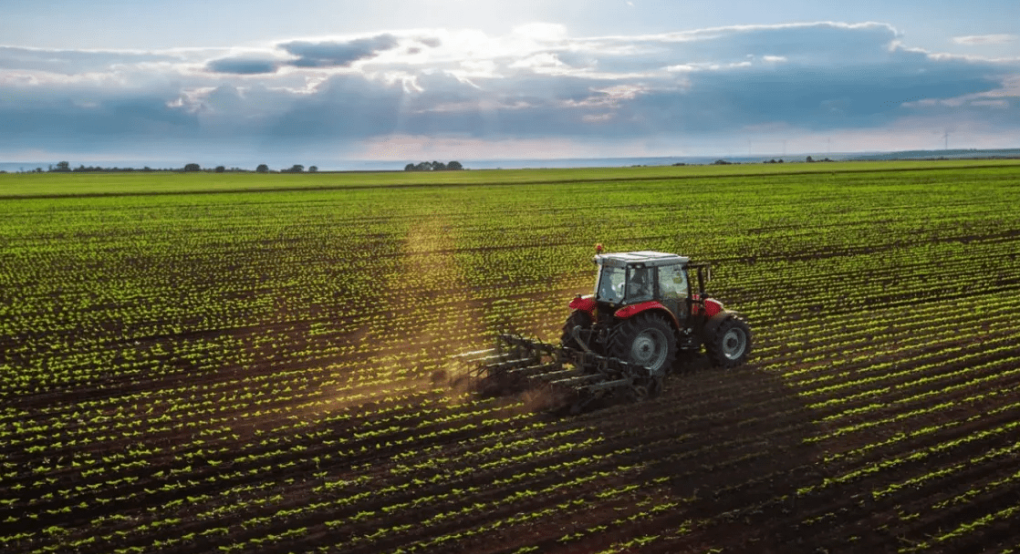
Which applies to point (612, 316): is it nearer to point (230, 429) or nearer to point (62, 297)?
point (230, 429)

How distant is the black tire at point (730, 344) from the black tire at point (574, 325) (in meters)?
2.12

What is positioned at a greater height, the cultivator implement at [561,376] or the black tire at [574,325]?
the black tire at [574,325]

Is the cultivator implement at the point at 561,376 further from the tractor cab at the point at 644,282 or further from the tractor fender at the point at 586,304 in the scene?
the tractor cab at the point at 644,282

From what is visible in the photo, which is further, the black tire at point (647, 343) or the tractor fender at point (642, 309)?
the tractor fender at point (642, 309)

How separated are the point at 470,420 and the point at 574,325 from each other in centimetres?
292

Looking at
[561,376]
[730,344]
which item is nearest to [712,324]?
[730,344]

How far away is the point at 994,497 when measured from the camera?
9.55 m

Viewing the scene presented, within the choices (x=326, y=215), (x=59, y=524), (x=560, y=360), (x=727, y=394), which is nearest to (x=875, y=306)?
(x=727, y=394)

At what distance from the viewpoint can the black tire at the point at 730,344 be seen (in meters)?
14.1

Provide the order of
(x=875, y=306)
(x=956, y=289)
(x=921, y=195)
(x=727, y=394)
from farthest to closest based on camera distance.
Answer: (x=921, y=195) → (x=956, y=289) → (x=875, y=306) → (x=727, y=394)

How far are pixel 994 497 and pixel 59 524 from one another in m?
10.8

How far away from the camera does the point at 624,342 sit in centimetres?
1291

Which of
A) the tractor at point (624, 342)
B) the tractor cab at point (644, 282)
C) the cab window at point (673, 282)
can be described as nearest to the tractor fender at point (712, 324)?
the tractor at point (624, 342)

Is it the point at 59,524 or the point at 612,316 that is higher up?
the point at 612,316
